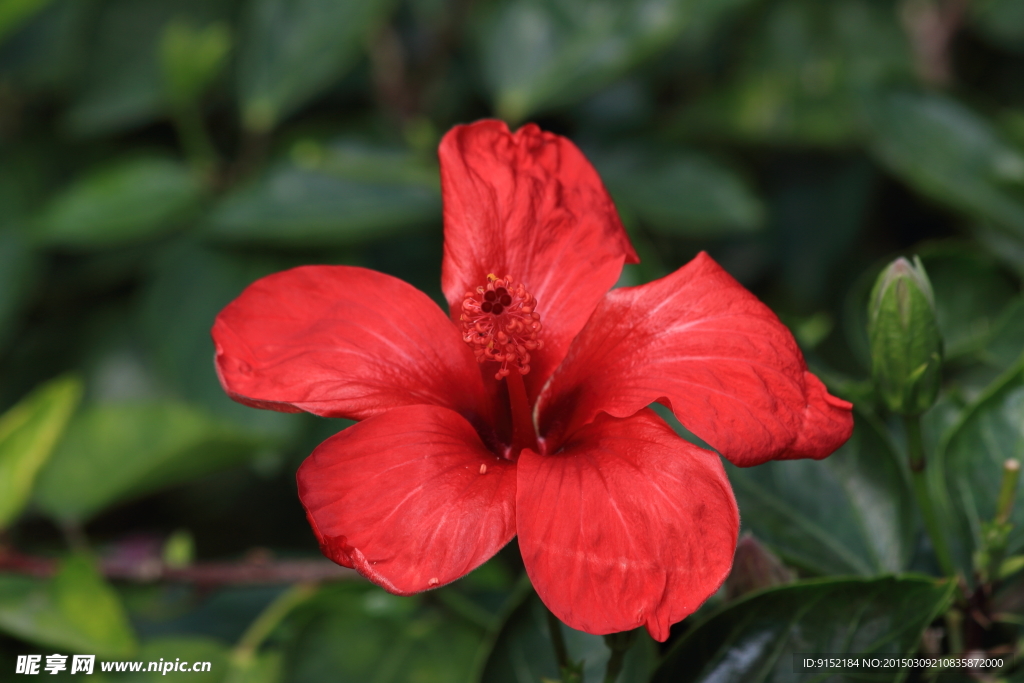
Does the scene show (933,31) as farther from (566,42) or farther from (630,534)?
(630,534)

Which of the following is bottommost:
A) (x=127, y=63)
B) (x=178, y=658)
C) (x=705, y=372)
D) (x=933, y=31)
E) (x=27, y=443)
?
(x=178, y=658)

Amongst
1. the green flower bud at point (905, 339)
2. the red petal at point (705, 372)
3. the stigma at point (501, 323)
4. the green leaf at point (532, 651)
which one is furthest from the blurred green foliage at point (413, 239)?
the stigma at point (501, 323)

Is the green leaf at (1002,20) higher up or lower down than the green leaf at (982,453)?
higher up

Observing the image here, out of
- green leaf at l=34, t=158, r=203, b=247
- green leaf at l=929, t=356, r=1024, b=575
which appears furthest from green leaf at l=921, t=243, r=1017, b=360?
green leaf at l=34, t=158, r=203, b=247

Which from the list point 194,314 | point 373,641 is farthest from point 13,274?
point 373,641

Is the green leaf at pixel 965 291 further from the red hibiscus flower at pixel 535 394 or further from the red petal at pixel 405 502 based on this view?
the red petal at pixel 405 502

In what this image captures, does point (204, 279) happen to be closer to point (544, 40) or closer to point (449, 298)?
point (544, 40)
